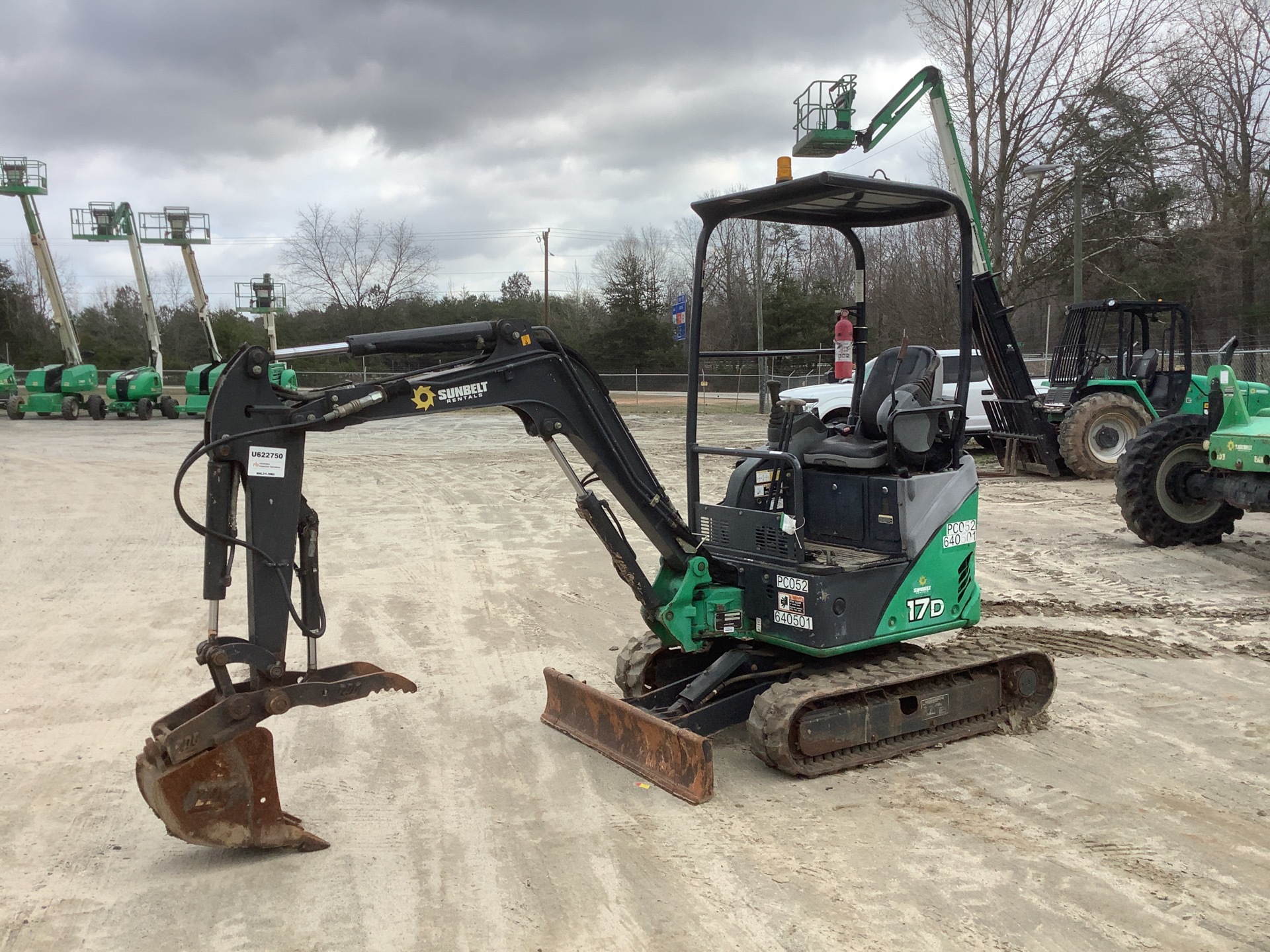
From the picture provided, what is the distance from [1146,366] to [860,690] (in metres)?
12.2

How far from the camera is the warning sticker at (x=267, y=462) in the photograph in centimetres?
404

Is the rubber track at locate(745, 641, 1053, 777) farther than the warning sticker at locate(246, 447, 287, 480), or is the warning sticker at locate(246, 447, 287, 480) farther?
the rubber track at locate(745, 641, 1053, 777)

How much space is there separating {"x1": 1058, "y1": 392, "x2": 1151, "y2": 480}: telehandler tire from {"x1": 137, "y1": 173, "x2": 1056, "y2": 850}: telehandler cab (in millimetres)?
9867

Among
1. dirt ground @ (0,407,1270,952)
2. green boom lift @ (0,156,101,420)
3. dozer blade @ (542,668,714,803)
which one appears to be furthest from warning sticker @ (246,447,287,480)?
green boom lift @ (0,156,101,420)

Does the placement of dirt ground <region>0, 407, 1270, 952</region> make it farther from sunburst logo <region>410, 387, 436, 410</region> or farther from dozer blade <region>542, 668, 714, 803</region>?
sunburst logo <region>410, 387, 436, 410</region>

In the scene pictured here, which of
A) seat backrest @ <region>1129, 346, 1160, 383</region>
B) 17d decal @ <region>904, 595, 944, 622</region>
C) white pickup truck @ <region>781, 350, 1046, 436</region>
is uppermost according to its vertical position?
seat backrest @ <region>1129, 346, 1160, 383</region>

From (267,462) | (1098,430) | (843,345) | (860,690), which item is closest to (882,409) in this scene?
(843,345)

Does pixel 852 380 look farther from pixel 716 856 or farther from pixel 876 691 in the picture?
pixel 716 856

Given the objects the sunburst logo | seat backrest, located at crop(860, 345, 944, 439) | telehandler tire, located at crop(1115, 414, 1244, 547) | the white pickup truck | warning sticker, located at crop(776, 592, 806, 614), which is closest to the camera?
the sunburst logo

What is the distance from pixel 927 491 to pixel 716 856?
2300 millimetres

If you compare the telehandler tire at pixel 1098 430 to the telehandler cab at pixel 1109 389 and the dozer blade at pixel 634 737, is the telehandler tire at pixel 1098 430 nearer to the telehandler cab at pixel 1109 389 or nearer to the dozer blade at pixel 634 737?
the telehandler cab at pixel 1109 389

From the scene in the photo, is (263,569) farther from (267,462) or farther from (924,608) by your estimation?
(924,608)

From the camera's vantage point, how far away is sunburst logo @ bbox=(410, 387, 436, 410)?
172 inches

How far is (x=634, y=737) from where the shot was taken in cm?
512
